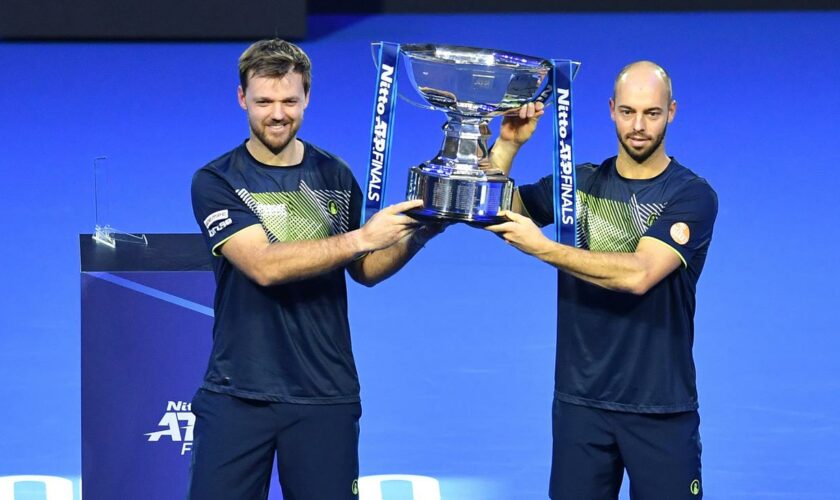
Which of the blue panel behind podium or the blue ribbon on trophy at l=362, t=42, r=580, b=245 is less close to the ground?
the blue ribbon on trophy at l=362, t=42, r=580, b=245

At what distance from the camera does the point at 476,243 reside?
27.9 ft

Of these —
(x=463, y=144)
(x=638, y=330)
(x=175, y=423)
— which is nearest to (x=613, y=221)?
(x=638, y=330)

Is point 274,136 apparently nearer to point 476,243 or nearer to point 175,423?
point 175,423

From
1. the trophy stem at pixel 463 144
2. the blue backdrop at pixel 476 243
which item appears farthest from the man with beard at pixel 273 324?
the blue backdrop at pixel 476 243

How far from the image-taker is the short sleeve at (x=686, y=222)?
4008mm

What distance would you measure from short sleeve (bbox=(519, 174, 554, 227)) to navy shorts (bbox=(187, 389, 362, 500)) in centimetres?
94

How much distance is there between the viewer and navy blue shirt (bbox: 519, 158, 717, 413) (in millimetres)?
4016

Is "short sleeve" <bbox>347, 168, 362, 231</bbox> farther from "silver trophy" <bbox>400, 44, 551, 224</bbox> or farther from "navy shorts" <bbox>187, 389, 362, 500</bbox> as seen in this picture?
"navy shorts" <bbox>187, 389, 362, 500</bbox>

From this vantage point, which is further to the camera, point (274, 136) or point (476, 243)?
point (476, 243)

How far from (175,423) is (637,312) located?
1.71 m

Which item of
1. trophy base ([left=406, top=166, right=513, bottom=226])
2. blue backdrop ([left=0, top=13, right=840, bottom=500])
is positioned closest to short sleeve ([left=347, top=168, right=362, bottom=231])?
trophy base ([left=406, top=166, right=513, bottom=226])

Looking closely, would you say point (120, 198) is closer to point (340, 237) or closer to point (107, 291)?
point (107, 291)

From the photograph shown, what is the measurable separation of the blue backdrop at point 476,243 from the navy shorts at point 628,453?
4.71ft

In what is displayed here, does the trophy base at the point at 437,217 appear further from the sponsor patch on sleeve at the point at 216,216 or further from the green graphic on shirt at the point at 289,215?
the sponsor patch on sleeve at the point at 216,216
